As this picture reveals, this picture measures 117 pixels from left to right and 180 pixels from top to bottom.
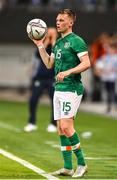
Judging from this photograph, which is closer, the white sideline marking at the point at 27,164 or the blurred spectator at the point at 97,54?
the white sideline marking at the point at 27,164

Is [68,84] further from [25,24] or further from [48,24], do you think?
[25,24]

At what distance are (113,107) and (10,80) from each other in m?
8.44

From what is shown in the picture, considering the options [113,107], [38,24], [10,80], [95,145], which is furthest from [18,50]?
[38,24]

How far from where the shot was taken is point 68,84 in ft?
38.8


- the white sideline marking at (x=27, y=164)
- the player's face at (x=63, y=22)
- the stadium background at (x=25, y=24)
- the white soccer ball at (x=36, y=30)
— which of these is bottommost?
the stadium background at (x=25, y=24)

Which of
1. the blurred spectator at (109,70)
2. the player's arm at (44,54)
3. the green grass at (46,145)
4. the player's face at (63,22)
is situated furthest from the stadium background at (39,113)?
the player's face at (63,22)

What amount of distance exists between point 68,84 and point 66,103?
0.25 metres

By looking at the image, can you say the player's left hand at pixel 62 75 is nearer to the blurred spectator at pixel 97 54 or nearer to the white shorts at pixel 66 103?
the white shorts at pixel 66 103

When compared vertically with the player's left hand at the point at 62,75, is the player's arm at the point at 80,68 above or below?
above

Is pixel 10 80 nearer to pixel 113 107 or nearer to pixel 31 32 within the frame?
pixel 113 107

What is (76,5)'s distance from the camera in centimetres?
3581

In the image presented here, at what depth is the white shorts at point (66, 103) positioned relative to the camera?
38.7 feet

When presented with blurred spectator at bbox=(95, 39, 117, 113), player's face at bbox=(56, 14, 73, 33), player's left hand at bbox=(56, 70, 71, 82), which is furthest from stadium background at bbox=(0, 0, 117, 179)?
player's face at bbox=(56, 14, 73, 33)

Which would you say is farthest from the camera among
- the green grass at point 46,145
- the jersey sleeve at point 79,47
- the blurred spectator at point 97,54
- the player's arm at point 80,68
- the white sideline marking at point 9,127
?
the blurred spectator at point 97,54
